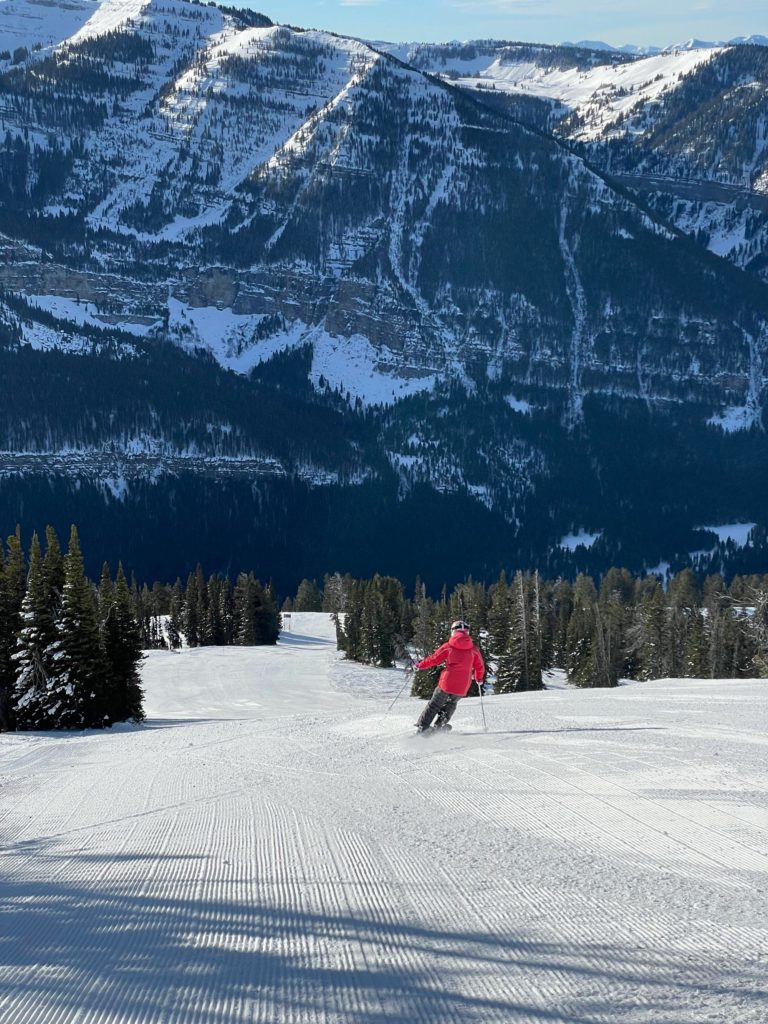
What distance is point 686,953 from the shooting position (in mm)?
5055

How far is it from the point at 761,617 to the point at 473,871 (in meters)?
42.4

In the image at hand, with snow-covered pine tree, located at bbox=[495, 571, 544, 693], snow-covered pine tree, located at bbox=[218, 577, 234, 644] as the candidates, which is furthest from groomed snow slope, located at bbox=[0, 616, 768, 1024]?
snow-covered pine tree, located at bbox=[218, 577, 234, 644]

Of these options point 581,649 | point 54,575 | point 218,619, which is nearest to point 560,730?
point 54,575

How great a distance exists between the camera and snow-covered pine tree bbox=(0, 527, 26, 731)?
25.9 meters

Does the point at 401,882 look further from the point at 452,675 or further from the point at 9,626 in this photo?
the point at 9,626

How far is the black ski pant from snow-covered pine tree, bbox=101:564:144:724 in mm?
15348

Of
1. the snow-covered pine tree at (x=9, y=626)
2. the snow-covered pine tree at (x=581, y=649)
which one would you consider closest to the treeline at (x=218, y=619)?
the snow-covered pine tree at (x=581, y=649)

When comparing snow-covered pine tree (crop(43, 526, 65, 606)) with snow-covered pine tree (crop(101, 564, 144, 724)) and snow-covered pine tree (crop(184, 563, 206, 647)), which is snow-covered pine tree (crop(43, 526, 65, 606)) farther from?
snow-covered pine tree (crop(184, 563, 206, 647))

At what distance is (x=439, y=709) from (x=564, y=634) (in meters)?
72.7

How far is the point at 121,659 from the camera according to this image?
28984 mm

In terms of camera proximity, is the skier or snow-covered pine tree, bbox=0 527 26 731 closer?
the skier

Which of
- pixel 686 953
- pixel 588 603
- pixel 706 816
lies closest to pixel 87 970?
pixel 686 953

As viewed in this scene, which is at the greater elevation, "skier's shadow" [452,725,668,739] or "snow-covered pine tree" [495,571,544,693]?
"skier's shadow" [452,725,668,739]

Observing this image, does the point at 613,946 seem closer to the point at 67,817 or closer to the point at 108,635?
the point at 67,817
